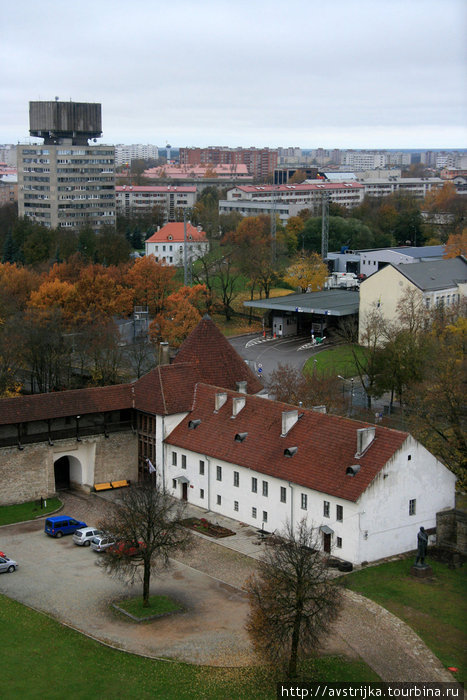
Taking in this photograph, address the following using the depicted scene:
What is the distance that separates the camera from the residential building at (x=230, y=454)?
40.5 m

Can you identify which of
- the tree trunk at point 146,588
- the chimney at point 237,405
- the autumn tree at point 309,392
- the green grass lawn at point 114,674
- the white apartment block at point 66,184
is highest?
the white apartment block at point 66,184

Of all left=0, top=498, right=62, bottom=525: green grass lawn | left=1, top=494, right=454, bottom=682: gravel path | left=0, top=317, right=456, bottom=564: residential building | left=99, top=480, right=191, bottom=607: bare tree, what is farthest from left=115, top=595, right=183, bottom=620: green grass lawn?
left=0, top=498, right=62, bottom=525: green grass lawn

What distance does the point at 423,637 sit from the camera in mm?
33688

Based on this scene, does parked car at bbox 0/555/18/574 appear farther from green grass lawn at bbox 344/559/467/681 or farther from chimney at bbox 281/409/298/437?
green grass lawn at bbox 344/559/467/681

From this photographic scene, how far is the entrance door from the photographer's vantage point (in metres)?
52.0

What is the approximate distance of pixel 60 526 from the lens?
4431cm

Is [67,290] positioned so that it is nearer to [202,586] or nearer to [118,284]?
[118,284]

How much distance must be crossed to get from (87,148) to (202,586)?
442 feet

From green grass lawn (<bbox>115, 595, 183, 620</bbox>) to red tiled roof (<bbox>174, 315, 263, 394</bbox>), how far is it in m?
17.3

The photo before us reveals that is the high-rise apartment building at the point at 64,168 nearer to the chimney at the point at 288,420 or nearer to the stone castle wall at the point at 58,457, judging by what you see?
the stone castle wall at the point at 58,457

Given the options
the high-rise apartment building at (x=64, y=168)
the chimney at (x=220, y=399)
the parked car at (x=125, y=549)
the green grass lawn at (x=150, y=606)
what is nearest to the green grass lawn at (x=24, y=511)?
the chimney at (x=220, y=399)

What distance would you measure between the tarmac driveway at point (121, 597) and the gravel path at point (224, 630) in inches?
1.4

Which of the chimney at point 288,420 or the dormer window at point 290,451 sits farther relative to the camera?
the chimney at point 288,420

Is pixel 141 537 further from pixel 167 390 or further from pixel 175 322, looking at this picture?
pixel 175 322
